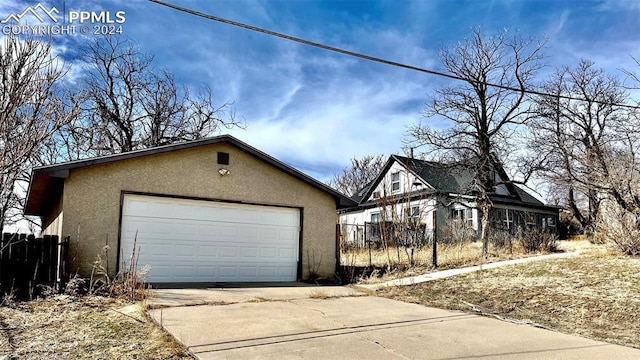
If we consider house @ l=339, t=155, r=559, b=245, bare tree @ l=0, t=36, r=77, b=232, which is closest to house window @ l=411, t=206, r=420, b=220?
house @ l=339, t=155, r=559, b=245

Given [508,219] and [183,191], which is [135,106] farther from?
[508,219]

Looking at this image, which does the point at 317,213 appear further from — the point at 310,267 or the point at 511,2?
the point at 511,2

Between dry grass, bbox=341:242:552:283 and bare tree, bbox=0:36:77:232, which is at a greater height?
bare tree, bbox=0:36:77:232

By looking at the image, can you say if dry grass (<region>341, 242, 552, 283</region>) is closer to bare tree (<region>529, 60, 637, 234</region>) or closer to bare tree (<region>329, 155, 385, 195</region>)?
bare tree (<region>529, 60, 637, 234</region>)

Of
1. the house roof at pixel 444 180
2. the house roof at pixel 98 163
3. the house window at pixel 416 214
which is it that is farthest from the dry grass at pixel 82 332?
the house roof at pixel 444 180

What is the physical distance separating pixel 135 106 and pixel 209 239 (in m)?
17.4

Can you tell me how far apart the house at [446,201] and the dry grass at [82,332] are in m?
14.4

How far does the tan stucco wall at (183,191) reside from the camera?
9.68m

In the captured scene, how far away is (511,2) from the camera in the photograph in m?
10.9

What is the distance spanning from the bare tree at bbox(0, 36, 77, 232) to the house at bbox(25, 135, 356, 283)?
1.41 meters

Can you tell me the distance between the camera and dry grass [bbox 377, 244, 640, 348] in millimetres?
7016

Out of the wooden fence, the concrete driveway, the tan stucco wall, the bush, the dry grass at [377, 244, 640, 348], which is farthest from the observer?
the bush

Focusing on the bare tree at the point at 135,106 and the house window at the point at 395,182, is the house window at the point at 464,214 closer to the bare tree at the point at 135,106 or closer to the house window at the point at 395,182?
the house window at the point at 395,182

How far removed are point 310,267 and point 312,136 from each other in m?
7.01
